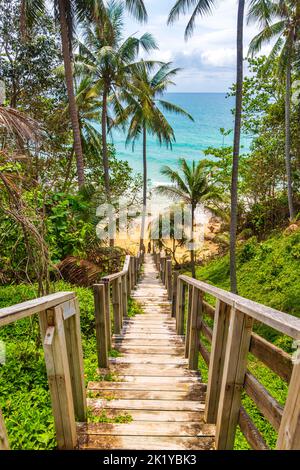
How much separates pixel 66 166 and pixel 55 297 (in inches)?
640

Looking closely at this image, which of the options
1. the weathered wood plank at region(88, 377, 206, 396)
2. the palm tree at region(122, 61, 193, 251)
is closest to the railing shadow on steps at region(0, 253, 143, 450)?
the weathered wood plank at region(88, 377, 206, 396)

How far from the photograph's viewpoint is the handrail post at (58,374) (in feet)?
5.94

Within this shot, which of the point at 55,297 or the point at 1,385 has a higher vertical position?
the point at 55,297

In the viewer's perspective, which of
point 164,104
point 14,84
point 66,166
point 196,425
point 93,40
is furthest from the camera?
point 164,104

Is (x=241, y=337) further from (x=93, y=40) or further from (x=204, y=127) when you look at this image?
(x=204, y=127)

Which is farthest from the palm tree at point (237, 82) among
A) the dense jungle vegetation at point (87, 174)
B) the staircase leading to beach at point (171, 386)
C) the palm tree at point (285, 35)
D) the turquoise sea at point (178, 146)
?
the turquoise sea at point (178, 146)

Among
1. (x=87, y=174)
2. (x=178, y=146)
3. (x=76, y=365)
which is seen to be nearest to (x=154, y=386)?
(x=76, y=365)

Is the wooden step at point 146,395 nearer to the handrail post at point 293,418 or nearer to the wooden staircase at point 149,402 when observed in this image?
the wooden staircase at point 149,402

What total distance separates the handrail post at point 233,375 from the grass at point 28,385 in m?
0.75

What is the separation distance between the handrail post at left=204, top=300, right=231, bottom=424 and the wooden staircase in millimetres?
111

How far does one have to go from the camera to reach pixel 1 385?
282cm

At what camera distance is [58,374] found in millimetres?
1862

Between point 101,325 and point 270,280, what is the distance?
8292mm
